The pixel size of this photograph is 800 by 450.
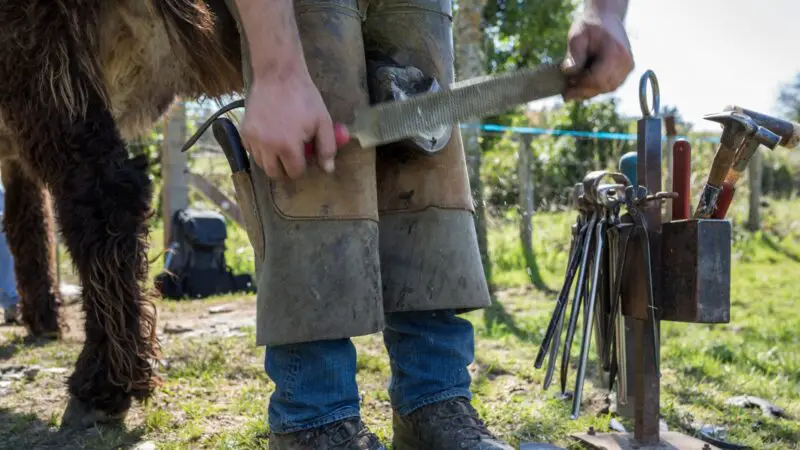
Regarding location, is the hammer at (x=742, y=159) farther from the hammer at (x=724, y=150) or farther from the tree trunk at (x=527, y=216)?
the tree trunk at (x=527, y=216)

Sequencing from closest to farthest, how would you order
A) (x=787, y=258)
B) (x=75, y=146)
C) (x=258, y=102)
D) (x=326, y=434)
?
(x=258, y=102) < (x=326, y=434) < (x=75, y=146) < (x=787, y=258)

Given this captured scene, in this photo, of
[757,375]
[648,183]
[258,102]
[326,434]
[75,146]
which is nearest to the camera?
[258,102]

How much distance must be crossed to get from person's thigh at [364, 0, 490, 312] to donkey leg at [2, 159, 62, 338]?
8.32 feet

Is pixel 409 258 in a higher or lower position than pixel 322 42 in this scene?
lower

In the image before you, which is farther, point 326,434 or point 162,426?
point 162,426

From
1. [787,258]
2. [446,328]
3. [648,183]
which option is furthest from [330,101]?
[787,258]

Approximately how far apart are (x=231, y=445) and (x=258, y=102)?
3.69ft

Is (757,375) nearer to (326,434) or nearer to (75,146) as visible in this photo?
(326,434)

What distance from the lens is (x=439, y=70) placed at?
1701 millimetres

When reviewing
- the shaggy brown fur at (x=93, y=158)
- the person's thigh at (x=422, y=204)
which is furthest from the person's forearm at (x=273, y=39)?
the shaggy brown fur at (x=93, y=158)

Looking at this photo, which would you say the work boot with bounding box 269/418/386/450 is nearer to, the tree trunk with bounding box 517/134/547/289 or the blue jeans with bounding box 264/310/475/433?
the blue jeans with bounding box 264/310/475/433

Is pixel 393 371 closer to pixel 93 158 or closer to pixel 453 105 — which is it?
pixel 453 105

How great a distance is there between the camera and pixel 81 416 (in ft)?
7.47

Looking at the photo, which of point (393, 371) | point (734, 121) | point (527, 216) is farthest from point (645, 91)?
point (527, 216)
